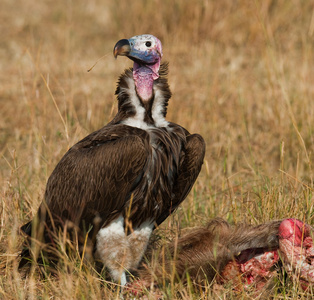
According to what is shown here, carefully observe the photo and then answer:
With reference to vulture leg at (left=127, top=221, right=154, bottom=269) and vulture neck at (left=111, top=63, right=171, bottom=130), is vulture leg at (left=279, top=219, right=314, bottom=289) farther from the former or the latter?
vulture neck at (left=111, top=63, right=171, bottom=130)

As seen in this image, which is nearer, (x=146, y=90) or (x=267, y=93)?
(x=146, y=90)

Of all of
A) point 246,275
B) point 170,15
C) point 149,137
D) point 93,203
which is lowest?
point 246,275

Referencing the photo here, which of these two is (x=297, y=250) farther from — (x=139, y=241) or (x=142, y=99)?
(x=142, y=99)

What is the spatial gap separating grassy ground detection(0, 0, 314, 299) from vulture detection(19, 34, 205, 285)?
0.73 ft

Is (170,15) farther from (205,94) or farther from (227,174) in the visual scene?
(227,174)

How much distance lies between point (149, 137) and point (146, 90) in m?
0.35

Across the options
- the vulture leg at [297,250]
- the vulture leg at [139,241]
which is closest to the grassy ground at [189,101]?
the vulture leg at [297,250]

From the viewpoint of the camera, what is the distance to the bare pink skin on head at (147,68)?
3.89 meters

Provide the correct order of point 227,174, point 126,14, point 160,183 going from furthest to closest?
point 126,14 < point 227,174 < point 160,183

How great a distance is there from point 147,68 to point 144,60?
0.07 metres

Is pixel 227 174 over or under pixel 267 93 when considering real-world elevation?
under

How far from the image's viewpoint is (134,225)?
3.75 metres

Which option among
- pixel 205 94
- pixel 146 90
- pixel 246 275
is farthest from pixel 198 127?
pixel 246 275

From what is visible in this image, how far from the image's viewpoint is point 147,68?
3963mm
